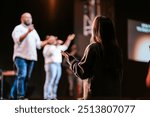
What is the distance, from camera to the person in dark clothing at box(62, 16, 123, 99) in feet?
9.20

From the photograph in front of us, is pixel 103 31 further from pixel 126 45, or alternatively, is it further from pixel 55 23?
pixel 55 23

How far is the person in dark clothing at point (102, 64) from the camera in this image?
2805 mm

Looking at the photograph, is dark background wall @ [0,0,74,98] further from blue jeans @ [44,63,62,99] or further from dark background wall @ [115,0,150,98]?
dark background wall @ [115,0,150,98]

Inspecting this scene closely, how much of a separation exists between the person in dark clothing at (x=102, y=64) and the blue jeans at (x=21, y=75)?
537mm

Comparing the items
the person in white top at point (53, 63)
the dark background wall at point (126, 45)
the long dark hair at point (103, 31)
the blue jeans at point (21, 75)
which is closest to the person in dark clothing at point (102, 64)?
the long dark hair at point (103, 31)

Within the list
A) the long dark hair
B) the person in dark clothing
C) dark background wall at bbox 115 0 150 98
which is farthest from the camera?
dark background wall at bbox 115 0 150 98

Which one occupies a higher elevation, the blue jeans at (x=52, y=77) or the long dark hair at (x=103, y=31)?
the long dark hair at (x=103, y=31)

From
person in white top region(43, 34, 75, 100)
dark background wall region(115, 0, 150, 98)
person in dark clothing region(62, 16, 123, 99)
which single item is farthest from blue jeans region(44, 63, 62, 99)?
dark background wall region(115, 0, 150, 98)

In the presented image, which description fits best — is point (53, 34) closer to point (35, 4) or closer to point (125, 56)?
point (35, 4)

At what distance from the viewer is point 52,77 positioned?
3391 mm

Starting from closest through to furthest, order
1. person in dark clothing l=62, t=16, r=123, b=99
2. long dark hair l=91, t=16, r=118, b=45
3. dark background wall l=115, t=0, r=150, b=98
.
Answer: person in dark clothing l=62, t=16, r=123, b=99, long dark hair l=91, t=16, r=118, b=45, dark background wall l=115, t=0, r=150, b=98

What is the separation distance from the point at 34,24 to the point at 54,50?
0.90 ft

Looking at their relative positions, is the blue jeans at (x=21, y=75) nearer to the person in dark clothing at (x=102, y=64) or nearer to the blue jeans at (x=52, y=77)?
the blue jeans at (x=52, y=77)

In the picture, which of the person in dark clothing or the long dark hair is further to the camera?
the long dark hair
